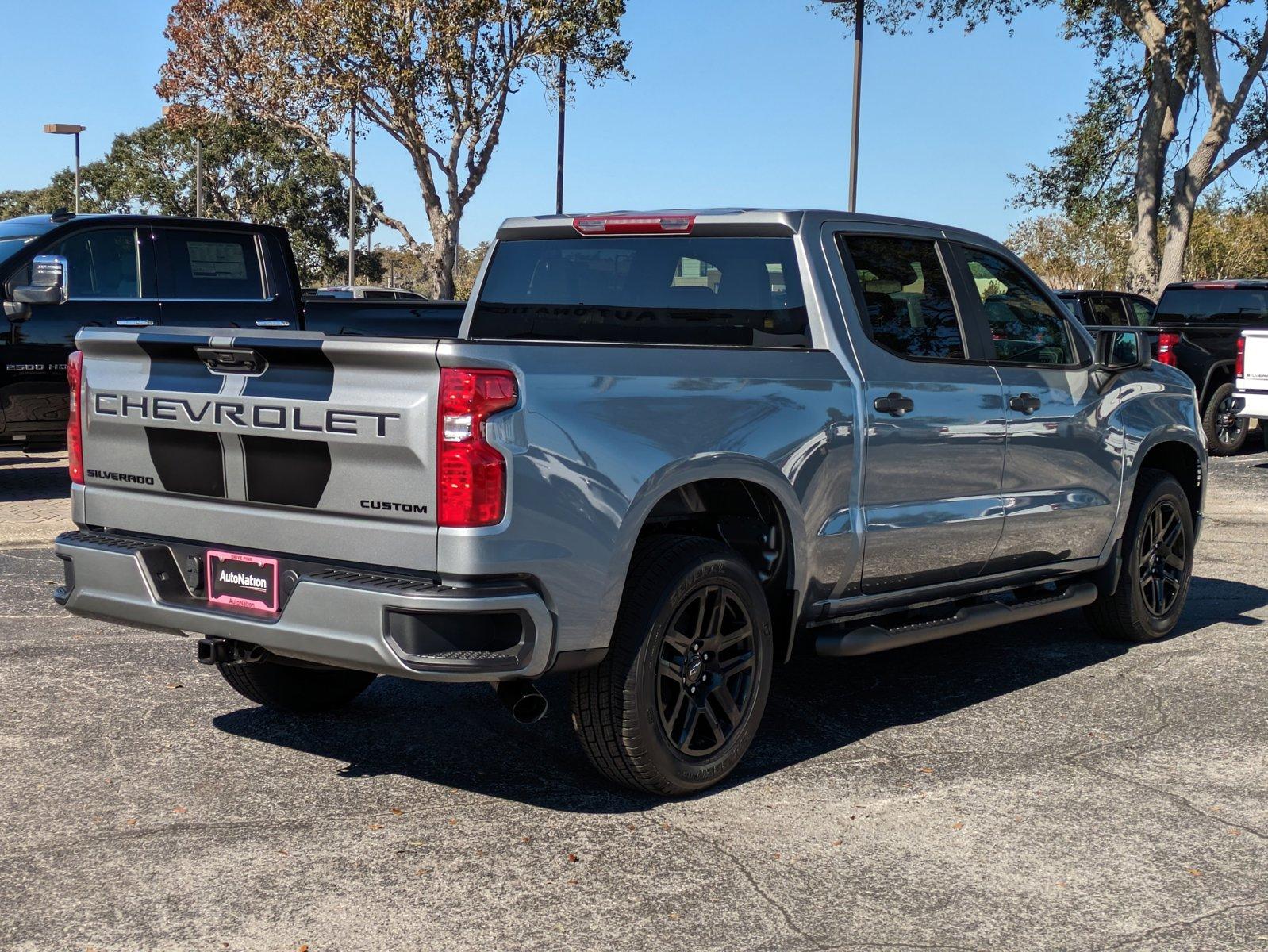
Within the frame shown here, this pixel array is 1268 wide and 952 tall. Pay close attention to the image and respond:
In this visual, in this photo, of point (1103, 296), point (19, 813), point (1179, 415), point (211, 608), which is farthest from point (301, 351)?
point (1103, 296)

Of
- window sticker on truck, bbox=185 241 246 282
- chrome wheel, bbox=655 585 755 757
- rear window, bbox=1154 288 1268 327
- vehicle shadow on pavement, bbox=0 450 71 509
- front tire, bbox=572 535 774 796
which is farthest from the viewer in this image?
rear window, bbox=1154 288 1268 327

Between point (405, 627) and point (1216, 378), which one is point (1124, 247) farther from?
point (405, 627)

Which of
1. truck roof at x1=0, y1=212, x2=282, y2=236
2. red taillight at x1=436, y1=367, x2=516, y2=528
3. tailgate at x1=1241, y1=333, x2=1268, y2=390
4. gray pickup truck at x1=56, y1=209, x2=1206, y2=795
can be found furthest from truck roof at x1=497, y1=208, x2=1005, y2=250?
tailgate at x1=1241, y1=333, x2=1268, y2=390

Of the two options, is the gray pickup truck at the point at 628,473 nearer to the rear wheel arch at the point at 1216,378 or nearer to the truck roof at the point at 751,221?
the truck roof at the point at 751,221

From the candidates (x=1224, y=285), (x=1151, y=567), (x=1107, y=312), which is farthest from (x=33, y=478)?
(x=1224, y=285)

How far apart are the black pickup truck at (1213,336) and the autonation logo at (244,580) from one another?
14932mm

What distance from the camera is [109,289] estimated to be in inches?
471

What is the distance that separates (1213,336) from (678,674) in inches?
587

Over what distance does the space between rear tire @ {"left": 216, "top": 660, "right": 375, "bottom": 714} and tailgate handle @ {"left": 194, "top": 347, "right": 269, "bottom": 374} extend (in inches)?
56.5

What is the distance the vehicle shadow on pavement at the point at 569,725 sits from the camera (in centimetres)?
519

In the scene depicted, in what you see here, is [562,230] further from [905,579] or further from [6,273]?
[6,273]

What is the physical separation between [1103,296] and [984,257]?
13.8 m

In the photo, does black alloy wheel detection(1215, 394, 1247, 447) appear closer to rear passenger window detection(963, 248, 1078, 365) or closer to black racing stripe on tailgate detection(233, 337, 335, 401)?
rear passenger window detection(963, 248, 1078, 365)

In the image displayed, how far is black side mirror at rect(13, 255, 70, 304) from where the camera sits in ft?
35.8
